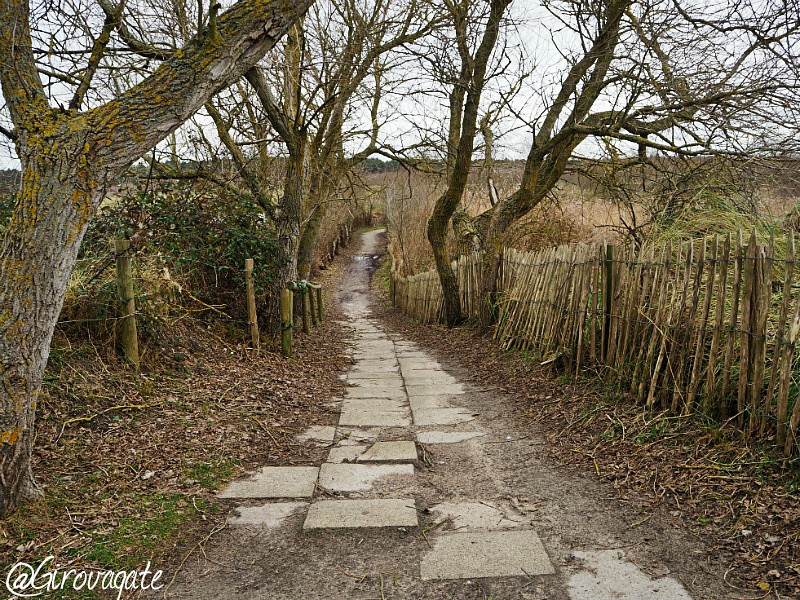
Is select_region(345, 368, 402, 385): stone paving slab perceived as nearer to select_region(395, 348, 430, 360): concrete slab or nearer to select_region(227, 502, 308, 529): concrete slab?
select_region(395, 348, 430, 360): concrete slab

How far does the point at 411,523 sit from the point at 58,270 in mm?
2206

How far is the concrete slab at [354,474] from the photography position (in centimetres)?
351

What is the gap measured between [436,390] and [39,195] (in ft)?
13.7

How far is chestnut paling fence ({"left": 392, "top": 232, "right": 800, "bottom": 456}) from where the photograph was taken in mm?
3125

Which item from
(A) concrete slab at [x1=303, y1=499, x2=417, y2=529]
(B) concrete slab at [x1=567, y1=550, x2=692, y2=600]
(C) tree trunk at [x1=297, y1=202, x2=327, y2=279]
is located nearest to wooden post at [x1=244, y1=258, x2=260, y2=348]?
(A) concrete slab at [x1=303, y1=499, x2=417, y2=529]

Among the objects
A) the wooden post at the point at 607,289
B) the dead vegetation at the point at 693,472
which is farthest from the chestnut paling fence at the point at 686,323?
the dead vegetation at the point at 693,472

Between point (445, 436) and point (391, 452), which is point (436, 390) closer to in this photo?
point (445, 436)

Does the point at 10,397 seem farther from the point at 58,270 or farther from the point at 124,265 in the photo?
the point at 124,265

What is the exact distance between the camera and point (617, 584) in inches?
94.2

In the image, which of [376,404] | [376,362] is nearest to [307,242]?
[376,362]

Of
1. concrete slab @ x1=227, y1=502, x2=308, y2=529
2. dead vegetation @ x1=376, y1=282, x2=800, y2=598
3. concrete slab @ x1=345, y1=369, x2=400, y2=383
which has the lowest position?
concrete slab @ x1=345, y1=369, x2=400, y2=383

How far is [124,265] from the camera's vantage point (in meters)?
4.71

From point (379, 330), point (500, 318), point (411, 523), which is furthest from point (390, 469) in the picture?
point (379, 330)

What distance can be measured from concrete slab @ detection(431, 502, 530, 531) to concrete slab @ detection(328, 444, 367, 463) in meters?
0.96
